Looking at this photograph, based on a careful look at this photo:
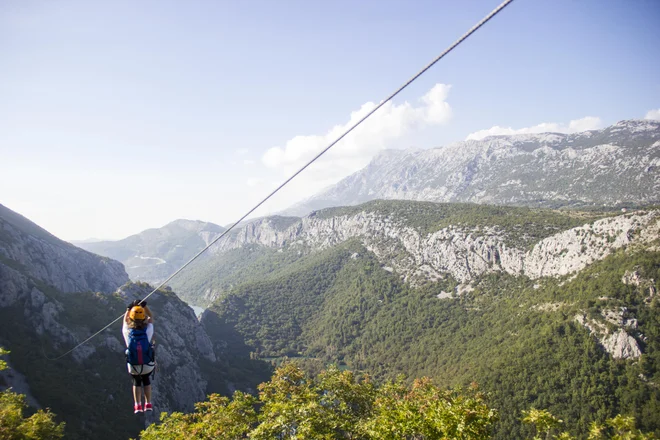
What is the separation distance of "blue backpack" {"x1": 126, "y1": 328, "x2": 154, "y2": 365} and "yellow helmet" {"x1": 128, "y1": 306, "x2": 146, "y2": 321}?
0.37m

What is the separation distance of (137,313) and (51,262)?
113350 mm

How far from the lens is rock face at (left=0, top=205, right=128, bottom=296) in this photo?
78250 mm

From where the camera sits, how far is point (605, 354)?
97688 millimetres

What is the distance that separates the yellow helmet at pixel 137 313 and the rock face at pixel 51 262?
69.7 meters

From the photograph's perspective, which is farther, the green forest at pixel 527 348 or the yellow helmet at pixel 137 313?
the green forest at pixel 527 348

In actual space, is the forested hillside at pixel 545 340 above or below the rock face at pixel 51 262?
below

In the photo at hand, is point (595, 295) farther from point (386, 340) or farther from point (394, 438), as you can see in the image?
point (394, 438)

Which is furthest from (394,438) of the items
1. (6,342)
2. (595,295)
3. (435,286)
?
(435,286)

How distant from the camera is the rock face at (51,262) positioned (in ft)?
257

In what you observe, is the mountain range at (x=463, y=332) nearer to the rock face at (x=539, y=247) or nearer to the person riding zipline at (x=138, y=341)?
the rock face at (x=539, y=247)

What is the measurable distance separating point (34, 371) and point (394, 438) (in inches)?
2341

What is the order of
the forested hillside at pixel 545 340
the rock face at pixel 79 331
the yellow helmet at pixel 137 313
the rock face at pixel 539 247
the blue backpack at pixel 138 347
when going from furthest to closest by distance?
the rock face at pixel 539 247 → the forested hillside at pixel 545 340 → the rock face at pixel 79 331 → the yellow helmet at pixel 137 313 → the blue backpack at pixel 138 347

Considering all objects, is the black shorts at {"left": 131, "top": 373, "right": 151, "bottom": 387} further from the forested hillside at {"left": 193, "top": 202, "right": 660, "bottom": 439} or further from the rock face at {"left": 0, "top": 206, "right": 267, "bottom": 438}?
the forested hillside at {"left": 193, "top": 202, "right": 660, "bottom": 439}

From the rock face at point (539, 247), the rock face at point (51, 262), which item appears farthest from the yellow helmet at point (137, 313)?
the rock face at point (539, 247)
